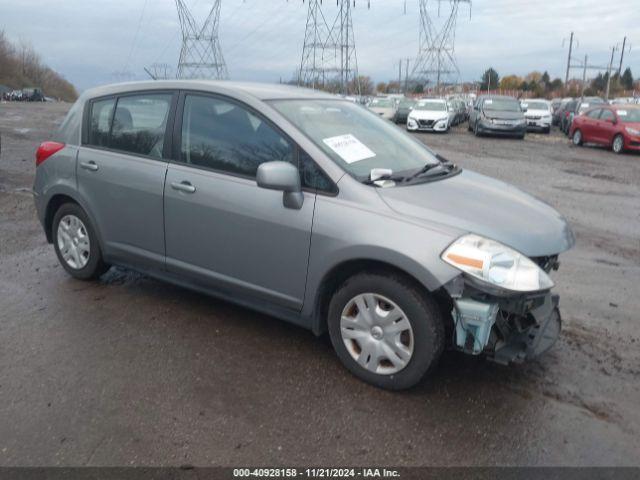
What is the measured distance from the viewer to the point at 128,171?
4.41 m

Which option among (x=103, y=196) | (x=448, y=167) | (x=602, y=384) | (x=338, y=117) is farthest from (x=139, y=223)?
(x=602, y=384)

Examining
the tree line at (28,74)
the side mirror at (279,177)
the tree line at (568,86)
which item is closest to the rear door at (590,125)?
the side mirror at (279,177)

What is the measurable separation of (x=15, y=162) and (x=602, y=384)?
41.6 feet

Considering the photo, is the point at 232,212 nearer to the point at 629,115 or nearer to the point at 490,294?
the point at 490,294

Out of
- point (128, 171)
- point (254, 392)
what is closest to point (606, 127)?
point (128, 171)

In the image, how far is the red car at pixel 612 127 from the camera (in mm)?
18109

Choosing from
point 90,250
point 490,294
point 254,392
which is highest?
point 490,294

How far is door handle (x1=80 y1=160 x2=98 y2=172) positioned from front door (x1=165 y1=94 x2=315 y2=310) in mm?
871

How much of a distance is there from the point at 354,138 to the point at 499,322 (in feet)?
5.24

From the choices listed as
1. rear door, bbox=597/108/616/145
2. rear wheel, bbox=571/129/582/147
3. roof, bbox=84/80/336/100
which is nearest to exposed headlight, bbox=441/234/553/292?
roof, bbox=84/80/336/100

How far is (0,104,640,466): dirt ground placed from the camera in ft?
9.37

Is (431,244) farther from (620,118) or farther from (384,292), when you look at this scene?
(620,118)

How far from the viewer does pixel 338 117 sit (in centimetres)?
421

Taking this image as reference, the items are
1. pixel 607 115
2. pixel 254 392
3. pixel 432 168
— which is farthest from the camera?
pixel 607 115
